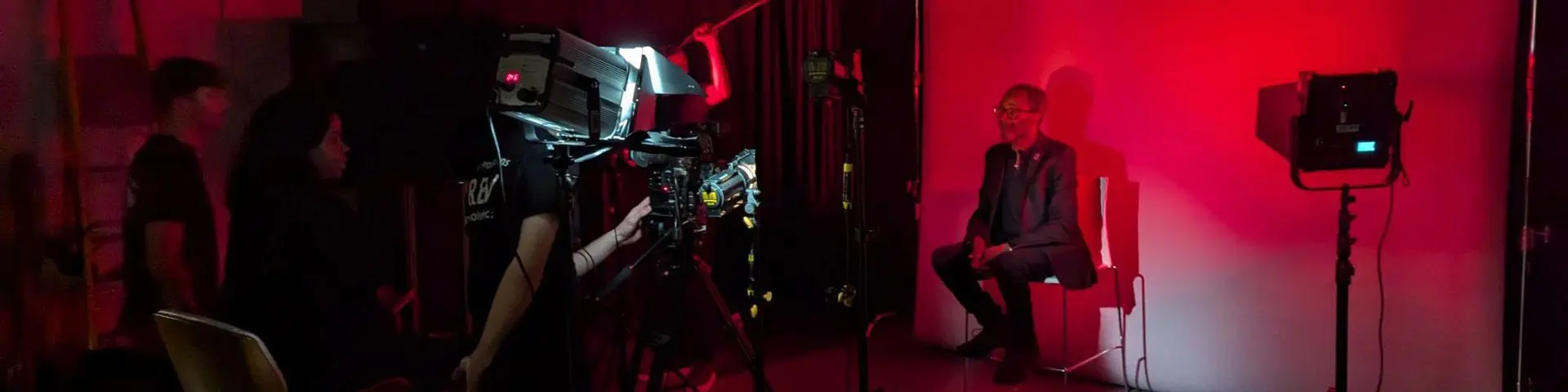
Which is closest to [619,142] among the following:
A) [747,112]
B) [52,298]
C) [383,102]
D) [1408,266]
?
[383,102]

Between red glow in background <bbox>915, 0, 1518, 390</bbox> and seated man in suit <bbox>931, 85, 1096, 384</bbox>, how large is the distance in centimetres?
25

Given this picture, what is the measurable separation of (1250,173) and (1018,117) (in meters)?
0.91

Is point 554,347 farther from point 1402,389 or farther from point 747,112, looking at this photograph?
point 1402,389

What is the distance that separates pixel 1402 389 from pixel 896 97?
271cm

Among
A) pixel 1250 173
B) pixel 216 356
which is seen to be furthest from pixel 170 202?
pixel 1250 173

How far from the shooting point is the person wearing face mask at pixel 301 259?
2.14 m

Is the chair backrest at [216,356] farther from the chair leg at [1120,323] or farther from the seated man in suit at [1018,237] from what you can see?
the chair leg at [1120,323]

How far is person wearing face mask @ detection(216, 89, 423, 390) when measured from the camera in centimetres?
214

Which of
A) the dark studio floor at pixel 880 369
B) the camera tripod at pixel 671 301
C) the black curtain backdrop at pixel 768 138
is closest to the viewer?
the black curtain backdrop at pixel 768 138

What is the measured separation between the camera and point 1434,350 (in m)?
3.13

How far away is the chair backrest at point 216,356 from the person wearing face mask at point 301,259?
21 centimetres

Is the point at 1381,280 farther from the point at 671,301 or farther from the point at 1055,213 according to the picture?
the point at 671,301

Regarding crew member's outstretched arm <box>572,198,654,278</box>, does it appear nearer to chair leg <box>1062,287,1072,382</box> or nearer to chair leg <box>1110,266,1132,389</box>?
chair leg <box>1062,287,1072,382</box>

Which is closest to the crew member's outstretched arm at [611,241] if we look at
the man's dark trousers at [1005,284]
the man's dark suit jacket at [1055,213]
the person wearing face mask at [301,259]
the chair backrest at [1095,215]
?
the person wearing face mask at [301,259]
